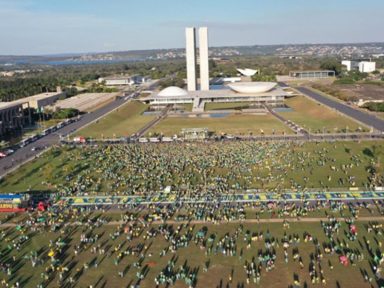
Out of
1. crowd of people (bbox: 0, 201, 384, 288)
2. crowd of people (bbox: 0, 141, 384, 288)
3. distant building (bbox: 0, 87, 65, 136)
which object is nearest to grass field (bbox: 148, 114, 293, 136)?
crowd of people (bbox: 0, 141, 384, 288)

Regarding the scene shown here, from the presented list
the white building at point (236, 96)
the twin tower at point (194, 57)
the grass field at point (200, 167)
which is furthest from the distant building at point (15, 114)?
the twin tower at point (194, 57)

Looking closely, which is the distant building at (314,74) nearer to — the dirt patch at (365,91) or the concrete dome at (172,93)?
the dirt patch at (365,91)

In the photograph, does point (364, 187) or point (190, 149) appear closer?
point (364, 187)

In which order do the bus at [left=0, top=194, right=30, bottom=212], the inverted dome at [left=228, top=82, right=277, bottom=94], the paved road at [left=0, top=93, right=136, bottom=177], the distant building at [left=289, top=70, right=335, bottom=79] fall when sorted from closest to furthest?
the bus at [left=0, top=194, right=30, bottom=212]
the paved road at [left=0, top=93, right=136, bottom=177]
the inverted dome at [left=228, top=82, right=277, bottom=94]
the distant building at [left=289, top=70, right=335, bottom=79]

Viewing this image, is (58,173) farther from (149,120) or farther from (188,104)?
(188,104)

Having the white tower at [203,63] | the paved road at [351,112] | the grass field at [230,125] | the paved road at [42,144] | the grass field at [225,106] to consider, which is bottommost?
the grass field at [225,106]

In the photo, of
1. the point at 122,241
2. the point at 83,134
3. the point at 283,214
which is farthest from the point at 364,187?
the point at 83,134

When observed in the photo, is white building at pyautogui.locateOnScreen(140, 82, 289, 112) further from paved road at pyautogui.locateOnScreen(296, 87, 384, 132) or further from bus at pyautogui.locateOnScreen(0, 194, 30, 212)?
bus at pyautogui.locateOnScreen(0, 194, 30, 212)
